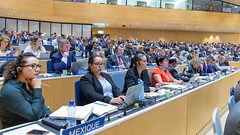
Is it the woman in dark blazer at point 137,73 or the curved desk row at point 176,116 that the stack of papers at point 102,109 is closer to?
the curved desk row at point 176,116

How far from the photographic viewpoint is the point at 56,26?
1664cm

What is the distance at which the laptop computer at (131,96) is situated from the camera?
2.00 meters

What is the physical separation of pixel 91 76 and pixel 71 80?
145 cm

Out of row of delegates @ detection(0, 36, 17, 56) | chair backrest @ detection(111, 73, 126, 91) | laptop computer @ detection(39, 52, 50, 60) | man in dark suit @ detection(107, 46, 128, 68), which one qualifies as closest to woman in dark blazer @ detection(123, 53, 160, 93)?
chair backrest @ detection(111, 73, 126, 91)

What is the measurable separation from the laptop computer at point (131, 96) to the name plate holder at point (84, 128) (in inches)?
18.6

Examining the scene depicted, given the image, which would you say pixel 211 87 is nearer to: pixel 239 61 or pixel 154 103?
pixel 154 103

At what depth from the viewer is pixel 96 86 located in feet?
8.52

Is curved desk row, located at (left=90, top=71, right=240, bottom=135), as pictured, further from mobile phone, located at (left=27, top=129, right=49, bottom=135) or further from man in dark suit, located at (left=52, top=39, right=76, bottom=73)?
man in dark suit, located at (left=52, top=39, right=76, bottom=73)

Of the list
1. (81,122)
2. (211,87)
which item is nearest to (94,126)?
(81,122)

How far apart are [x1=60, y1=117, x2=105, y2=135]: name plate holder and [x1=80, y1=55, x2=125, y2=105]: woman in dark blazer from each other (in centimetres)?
79

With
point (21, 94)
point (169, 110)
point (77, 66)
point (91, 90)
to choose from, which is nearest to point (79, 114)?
point (21, 94)

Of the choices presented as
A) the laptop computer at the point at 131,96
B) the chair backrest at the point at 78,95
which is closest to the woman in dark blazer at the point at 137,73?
the chair backrest at the point at 78,95

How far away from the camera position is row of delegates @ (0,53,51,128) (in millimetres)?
1653

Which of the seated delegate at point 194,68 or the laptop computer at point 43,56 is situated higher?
the laptop computer at point 43,56
